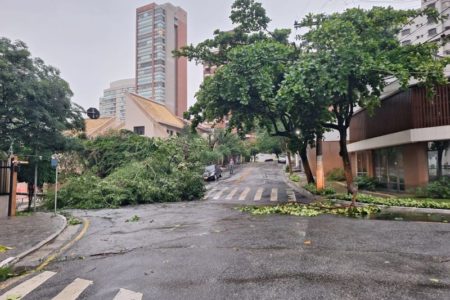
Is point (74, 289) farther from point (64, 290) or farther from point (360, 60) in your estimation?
point (360, 60)

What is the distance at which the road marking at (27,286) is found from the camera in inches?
207

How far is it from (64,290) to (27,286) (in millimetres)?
875

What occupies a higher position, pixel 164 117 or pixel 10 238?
pixel 164 117

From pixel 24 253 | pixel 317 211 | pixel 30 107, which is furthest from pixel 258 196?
pixel 24 253

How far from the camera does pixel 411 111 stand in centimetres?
1705

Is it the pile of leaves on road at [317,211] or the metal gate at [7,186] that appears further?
the metal gate at [7,186]

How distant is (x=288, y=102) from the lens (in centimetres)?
1431

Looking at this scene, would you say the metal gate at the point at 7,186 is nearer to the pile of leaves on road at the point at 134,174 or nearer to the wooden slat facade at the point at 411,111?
the pile of leaves on road at the point at 134,174

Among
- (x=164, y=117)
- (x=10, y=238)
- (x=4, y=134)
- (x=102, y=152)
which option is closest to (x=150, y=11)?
(x=164, y=117)

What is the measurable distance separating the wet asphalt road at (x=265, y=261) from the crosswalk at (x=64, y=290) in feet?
0.35

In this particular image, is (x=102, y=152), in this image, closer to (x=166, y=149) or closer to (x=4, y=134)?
(x=166, y=149)

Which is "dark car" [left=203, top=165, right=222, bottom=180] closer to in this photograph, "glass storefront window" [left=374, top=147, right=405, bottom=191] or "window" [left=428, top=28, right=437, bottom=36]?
"glass storefront window" [left=374, top=147, right=405, bottom=191]

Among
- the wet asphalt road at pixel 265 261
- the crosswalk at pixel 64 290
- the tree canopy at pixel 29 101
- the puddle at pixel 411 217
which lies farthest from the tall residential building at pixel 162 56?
the crosswalk at pixel 64 290

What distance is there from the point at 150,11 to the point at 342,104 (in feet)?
302
